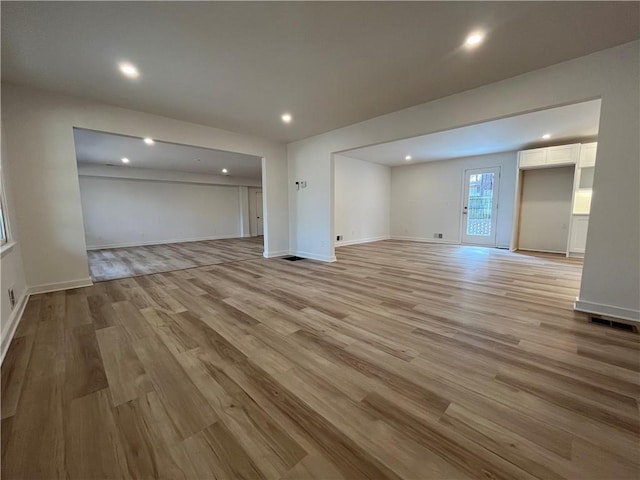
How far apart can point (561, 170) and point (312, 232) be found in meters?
5.92

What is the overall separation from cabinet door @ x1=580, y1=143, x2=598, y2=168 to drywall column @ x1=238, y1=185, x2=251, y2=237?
992cm

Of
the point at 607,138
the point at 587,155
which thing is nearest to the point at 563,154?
the point at 587,155

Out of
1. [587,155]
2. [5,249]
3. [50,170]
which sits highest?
[587,155]

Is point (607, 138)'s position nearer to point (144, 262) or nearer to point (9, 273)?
point (9, 273)

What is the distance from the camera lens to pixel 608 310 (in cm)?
245

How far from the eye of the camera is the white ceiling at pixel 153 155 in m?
4.87

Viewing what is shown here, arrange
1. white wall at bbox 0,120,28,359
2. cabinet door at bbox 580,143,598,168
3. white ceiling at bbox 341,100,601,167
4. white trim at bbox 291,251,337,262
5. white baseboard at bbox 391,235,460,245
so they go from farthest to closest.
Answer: white baseboard at bbox 391,235,460,245 < white trim at bbox 291,251,337,262 < cabinet door at bbox 580,143,598,168 < white ceiling at bbox 341,100,601,167 < white wall at bbox 0,120,28,359

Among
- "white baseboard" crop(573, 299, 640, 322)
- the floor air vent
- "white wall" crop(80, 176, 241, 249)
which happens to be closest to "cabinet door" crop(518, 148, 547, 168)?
"white baseboard" crop(573, 299, 640, 322)

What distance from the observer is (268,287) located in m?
3.46

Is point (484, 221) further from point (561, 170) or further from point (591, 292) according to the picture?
point (591, 292)

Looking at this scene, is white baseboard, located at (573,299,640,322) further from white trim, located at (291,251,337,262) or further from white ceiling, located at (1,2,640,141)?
white trim, located at (291,251,337,262)

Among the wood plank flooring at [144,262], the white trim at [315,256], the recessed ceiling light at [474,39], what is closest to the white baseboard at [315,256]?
the white trim at [315,256]

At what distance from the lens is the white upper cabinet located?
5242 millimetres

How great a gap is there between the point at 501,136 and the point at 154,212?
9.86 meters
